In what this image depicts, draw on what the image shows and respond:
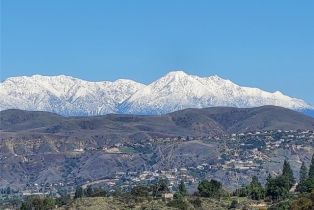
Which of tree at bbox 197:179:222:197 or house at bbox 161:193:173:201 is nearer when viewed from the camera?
house at bbox 161:193:173:201

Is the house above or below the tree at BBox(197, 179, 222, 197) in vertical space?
below

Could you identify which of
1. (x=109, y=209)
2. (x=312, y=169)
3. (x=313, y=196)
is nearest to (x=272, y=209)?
(x=313, y=196)

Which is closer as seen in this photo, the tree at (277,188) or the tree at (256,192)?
the tree at (277,188)

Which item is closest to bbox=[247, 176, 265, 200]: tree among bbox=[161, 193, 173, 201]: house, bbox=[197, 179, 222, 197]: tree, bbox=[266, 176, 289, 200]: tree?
bbox=[266, 176, 289, 200]: tree

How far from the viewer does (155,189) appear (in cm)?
15512

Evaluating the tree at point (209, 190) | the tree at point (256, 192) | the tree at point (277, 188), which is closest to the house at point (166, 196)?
the tree at point (209, 190)

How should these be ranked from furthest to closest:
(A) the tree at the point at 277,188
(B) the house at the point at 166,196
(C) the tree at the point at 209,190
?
(C) the tree at the point at 209,190 → (A) the tree at the point at 277,188 → (B) the house at the point at 166,196

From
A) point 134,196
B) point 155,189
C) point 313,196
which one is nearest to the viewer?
point 313,196

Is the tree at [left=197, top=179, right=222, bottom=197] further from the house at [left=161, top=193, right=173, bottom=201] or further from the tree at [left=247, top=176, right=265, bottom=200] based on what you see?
the house at [left=161, top=193, right=173, bottom=201]

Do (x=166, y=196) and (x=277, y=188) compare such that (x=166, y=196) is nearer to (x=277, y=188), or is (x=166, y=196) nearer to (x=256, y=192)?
(x=256, y=192)

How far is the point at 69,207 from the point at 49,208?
7.28 metres

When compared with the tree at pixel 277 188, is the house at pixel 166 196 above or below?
below

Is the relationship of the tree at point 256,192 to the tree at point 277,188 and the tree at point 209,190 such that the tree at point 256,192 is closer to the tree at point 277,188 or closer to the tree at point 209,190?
the tree at point 277,188

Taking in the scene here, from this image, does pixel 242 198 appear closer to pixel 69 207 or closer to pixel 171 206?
pixel 171 206
